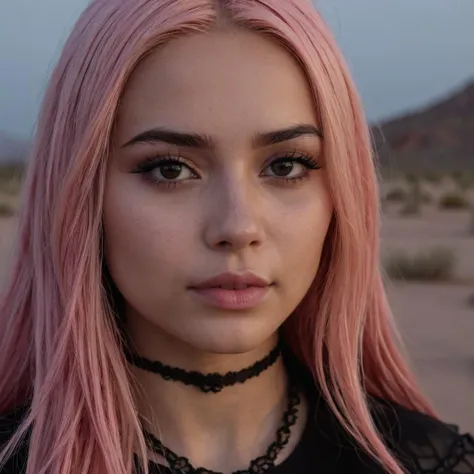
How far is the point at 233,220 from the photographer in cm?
135

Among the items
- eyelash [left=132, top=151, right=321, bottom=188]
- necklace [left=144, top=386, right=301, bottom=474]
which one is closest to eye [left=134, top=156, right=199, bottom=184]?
eyelash [left=132, top=151, right=321, bottom=188]

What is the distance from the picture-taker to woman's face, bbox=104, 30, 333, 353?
54.5 inches

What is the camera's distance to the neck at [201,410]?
158cm

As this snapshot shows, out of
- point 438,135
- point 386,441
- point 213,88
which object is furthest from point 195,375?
point 438,135

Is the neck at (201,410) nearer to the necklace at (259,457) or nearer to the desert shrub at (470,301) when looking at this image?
the necklace at (259,457)

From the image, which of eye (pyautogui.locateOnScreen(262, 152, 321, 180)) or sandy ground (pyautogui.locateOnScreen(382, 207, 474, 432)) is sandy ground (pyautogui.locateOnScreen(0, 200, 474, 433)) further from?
eye (pyautogui.locateOnScreen(262, 152, 321, 180))

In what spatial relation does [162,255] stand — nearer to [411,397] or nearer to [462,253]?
[411,397]

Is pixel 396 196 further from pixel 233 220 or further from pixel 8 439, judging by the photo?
pixel 233 220

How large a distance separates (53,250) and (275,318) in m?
0.39

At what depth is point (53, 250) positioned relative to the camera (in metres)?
1.49

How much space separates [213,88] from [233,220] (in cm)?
21

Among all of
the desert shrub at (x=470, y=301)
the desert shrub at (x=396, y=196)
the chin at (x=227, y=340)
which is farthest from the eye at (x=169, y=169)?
the desert shrub at (x=396, y=196)

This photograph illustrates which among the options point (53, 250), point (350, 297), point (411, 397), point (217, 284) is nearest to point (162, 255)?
point (217, 284)

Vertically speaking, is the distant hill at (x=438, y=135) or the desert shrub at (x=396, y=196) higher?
the distant hill at (x=438, y=135)
